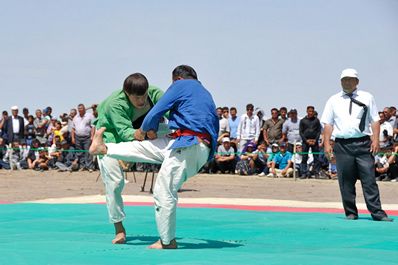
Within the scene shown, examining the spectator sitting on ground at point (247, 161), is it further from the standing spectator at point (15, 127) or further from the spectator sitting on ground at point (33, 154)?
the standing spectator at point (15, 127)

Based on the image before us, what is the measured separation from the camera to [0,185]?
19.6m

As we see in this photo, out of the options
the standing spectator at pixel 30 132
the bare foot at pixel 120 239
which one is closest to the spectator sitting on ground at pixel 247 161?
the standing spectator at pixel 30 132

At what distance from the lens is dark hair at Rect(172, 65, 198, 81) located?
7.95 meters

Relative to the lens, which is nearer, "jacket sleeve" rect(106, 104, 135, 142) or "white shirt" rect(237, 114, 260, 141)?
"jacket sleeve" rect(106, 104, 135, 142)

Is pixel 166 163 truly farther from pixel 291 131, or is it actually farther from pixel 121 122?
pixel 291 131

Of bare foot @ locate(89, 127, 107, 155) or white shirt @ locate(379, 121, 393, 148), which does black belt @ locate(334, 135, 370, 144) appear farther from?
white shirt @ locate(379, 121, 393, 148)

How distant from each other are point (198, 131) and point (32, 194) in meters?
9.73

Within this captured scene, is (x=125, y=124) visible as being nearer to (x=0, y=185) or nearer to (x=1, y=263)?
(x=1, y=263)

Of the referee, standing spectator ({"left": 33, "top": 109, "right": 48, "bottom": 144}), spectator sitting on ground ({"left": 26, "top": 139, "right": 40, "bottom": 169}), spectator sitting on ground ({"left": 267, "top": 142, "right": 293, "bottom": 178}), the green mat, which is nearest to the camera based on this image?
the green mat

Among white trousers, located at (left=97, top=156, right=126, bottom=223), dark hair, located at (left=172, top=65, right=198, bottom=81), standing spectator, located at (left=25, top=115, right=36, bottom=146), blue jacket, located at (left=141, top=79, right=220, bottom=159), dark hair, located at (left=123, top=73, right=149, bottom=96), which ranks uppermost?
dark hair, located at (left=172, top=65, right=198, bottom=81)

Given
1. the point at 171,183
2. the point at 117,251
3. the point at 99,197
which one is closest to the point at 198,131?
the point at 171,183

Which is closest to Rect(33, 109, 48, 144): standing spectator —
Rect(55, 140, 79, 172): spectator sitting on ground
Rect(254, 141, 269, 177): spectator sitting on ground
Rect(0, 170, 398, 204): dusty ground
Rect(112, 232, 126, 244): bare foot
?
Rect(55, 140, 79, 172): spectator sitting on ground

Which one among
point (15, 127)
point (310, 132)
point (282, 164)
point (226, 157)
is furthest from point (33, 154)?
point (310, 132)

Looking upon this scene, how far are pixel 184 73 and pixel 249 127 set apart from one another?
15030 mm
